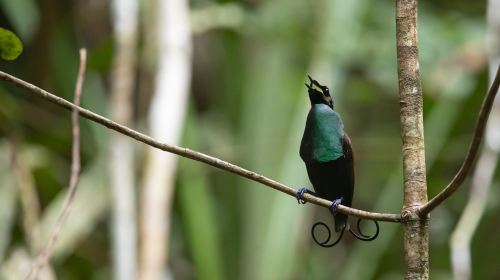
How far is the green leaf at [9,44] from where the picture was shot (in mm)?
978

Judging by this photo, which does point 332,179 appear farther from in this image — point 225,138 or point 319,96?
point 225,138

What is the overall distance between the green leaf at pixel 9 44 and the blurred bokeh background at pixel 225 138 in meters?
1.32

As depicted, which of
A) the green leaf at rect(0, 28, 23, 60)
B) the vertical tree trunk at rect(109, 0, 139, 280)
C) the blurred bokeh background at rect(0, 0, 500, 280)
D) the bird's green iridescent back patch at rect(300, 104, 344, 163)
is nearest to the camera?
the green leaf at rect(0, 28, 23, 60)

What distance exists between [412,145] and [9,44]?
873mm

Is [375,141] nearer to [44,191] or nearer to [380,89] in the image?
[380,89]

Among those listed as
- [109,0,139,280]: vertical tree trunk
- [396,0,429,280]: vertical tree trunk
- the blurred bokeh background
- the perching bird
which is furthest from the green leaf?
[109,0,139,280]: vertical tree trunk

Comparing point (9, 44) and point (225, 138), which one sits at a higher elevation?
point (9, 44)

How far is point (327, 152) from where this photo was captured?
1.21 m

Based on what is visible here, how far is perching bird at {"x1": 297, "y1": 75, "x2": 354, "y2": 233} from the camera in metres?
1.18

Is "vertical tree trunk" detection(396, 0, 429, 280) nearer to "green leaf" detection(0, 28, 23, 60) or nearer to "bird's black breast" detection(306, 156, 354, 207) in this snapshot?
"bird's black breast" detection(306, 156, 354, 207)

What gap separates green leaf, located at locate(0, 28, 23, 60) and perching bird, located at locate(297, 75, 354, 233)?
0.68 metres

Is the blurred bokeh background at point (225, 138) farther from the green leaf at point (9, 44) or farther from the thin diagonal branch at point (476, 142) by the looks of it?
the thin diagonal branch at point (476, 142)

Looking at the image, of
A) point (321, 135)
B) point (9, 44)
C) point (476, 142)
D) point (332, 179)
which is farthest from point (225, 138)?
point (476, 142)

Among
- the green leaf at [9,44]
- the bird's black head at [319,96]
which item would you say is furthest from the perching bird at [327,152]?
the green leaf at [9,44]
